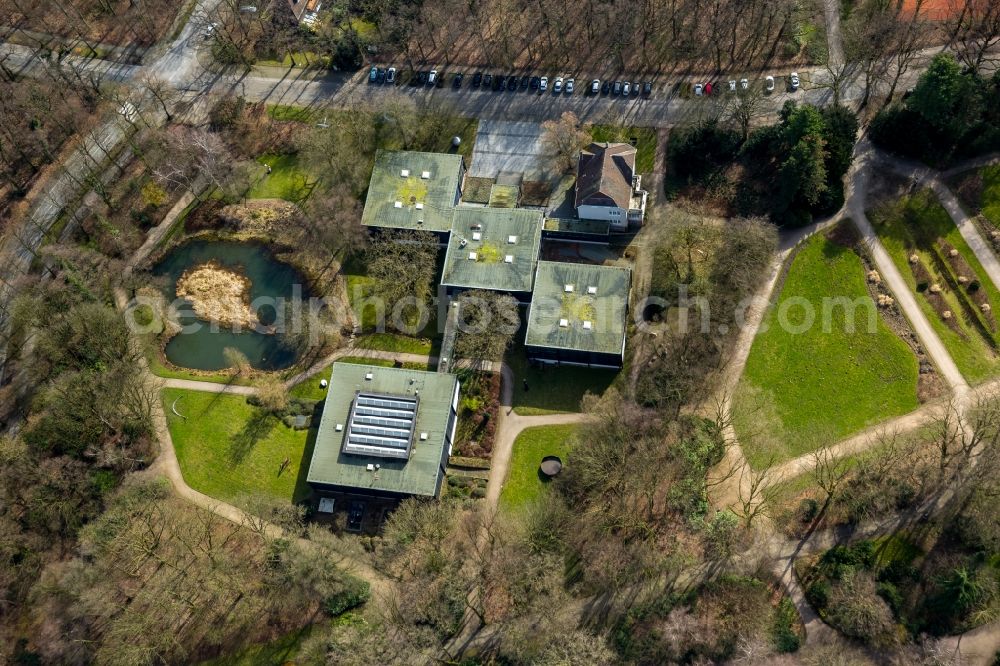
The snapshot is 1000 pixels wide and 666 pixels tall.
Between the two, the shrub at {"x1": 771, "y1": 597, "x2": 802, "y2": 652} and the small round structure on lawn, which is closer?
the shrub at {"x1": 771, "y1": 597, "x2": 802, "y2": 652}

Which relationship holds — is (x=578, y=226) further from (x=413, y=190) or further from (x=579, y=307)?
(x=413, y=190)

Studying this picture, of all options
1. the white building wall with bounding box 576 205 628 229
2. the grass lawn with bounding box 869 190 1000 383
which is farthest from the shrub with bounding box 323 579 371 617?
the grass lawn with bounding box 869 190 1000 383

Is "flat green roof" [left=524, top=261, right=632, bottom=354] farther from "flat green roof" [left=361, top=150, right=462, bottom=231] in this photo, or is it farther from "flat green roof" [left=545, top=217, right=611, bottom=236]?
"flat green roof" [left=361, top=150, right=462, bottom=231]

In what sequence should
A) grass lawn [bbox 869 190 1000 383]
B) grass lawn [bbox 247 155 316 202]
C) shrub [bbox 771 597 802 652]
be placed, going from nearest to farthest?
shrub [bbox 771 597 802 652], grass lawn [bbox 869 190 1000 383], grass lawn [bbox 247 155 316 202]

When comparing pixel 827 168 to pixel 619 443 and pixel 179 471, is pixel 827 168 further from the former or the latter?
pixel 179 471

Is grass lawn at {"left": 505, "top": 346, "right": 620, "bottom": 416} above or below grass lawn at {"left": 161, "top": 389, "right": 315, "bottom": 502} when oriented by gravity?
above

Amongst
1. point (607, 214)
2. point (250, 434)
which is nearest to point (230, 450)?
point (250, 434)
